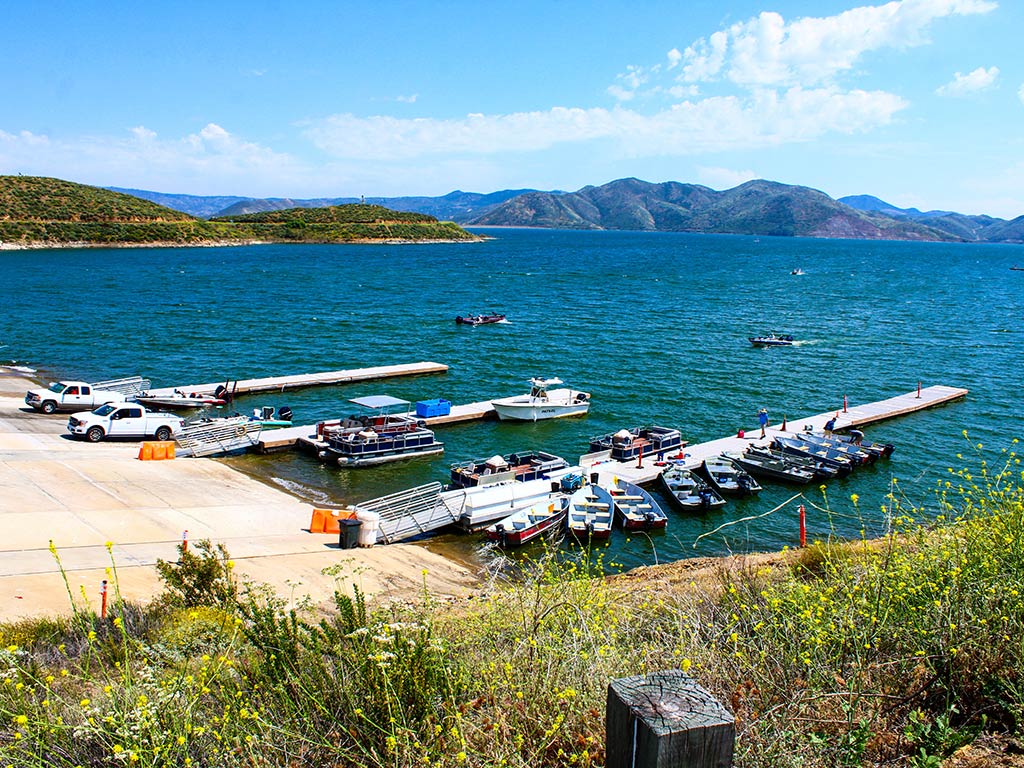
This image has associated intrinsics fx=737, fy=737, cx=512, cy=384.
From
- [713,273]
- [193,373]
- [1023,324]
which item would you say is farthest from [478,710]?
[713,273]

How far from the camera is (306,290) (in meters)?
93.1

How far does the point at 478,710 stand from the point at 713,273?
138546 millimetres

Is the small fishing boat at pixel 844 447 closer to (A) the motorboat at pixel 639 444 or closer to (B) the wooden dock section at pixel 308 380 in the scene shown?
(A) the motorboat at pixel 639 444

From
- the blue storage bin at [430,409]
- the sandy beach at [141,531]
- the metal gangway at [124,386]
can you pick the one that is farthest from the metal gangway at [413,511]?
the metal gangway at [124,386]

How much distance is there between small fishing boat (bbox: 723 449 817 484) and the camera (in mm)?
29906

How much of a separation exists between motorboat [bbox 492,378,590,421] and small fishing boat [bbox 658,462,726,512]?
9654 mm

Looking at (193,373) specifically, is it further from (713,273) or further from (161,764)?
(713,273)

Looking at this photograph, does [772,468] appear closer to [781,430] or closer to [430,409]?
[781,430]

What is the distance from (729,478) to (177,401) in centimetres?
2726

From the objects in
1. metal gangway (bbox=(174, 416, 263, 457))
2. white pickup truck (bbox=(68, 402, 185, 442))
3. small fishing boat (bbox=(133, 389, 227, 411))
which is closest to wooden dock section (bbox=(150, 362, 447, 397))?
small fishing boat (bbox=(133, 389, 227, 411))

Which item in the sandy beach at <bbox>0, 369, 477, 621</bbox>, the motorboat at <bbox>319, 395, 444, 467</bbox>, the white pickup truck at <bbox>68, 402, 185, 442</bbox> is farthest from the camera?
the motorboat at <bbox>319, 395, 444, 467</bbox>

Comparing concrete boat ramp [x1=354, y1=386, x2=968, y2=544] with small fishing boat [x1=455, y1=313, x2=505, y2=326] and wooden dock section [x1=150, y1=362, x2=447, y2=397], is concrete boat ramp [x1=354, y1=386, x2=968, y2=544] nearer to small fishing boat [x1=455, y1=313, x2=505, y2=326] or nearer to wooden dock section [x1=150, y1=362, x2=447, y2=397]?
wooden dock section [x1=150, y1=362, x2=447, y2=397]

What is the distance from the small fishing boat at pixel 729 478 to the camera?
28.9m

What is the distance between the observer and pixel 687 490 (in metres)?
28.3
